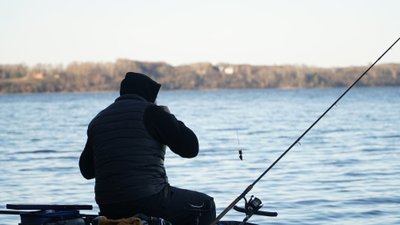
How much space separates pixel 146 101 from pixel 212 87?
166312 millimetres

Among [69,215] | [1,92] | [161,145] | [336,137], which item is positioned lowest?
[1,92]

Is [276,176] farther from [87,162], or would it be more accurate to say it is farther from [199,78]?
[199,78]

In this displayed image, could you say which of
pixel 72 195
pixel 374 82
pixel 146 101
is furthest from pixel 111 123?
pixel 374 82

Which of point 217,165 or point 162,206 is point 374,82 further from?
point 162,206

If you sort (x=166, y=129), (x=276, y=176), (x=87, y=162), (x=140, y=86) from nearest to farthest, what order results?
(x=166, y=129) < (x=140, y=86) < (x=87, y=162) < (x=276, y=176)

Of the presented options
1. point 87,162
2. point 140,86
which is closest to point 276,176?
point 87,162

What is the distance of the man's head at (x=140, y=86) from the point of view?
7680 mm

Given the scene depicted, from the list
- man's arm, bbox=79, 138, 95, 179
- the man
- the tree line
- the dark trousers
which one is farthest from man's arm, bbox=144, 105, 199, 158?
the tree line

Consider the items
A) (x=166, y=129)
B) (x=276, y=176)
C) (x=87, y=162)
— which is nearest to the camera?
(x=166, y=129)

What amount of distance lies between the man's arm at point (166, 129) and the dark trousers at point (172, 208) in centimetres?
41

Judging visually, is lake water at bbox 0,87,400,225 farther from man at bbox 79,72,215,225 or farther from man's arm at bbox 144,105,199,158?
man's arm at bbox 144,105,199,158

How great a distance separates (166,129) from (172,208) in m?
0.67

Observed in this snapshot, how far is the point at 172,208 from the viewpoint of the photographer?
25.2 ft

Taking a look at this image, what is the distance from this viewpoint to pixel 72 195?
17.4 metres
